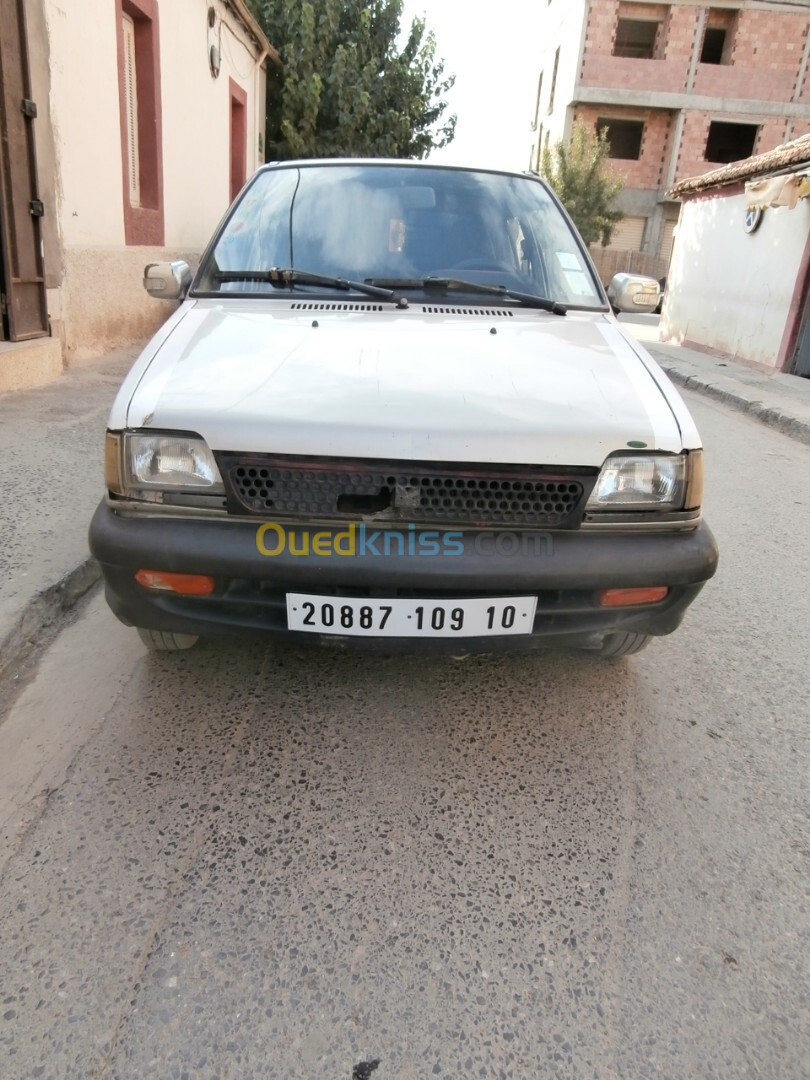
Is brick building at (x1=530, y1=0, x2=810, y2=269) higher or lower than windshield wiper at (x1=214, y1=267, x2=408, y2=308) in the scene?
higher

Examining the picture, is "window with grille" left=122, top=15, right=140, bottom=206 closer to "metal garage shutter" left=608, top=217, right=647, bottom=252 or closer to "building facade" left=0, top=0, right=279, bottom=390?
"building facade" left=0, top=0, right=279, bottom=390

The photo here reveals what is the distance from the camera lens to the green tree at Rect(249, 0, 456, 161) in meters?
15.2

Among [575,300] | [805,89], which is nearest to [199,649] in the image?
[575,300]

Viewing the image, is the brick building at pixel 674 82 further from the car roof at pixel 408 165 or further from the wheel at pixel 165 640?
the wheel at pixel 165 640

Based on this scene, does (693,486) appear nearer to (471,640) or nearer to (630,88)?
(471,640)

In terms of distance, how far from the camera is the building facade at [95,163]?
5859 mm

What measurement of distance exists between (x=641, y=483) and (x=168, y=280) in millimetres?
2028

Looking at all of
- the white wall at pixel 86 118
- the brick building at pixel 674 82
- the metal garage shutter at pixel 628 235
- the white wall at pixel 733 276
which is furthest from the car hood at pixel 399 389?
the metal garage shutter at pixel 628 235

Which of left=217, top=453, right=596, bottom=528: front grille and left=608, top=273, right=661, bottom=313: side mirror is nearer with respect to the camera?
left=217, top=453, right=596, bottom=528: front grille

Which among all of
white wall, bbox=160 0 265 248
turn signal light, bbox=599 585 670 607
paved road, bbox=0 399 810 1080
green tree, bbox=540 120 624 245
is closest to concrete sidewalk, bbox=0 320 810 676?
paved road, bbox=0 399 810 1080

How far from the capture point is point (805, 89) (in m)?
30.6

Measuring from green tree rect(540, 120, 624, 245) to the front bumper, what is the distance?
29028mm

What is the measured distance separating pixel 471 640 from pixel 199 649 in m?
1.15

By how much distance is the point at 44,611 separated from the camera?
290cm
